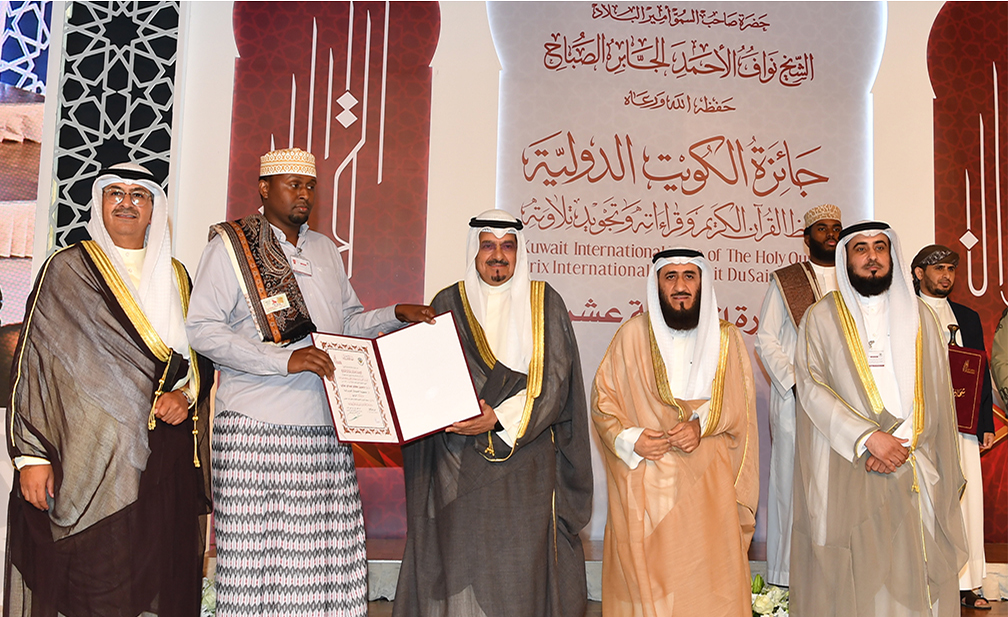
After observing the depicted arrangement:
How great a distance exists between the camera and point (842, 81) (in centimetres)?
530

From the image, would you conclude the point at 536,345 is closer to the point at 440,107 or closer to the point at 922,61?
the point at 440,107

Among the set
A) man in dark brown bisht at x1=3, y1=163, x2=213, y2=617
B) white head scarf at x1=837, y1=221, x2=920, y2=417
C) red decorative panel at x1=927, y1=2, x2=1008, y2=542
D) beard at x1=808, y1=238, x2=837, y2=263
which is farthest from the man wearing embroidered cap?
man in dark brown bisht at x1=3, y1=163, x2=213, y2=617

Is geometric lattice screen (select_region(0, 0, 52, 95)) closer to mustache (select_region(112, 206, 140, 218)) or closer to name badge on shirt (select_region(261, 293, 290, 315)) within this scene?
mustache (select_region(112, 206, 140, 218))

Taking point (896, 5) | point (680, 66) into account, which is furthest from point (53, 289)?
point (896, 5)

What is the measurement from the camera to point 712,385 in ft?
10.8

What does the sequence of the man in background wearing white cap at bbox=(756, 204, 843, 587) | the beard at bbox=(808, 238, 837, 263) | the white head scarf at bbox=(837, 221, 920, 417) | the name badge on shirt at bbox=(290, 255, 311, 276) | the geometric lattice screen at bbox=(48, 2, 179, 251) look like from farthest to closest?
the geometric lattice screen at bbox=(48, 2, 179, 251), the beard at bbox=(808, 238, 837, 263), the man in background wearing white cap at bbox=(756, 204, 843, 587), the white head scarf at bbox=(837, 221, 920, 417), the name badge on shirt at bbox=(290, 255, 311, 276)

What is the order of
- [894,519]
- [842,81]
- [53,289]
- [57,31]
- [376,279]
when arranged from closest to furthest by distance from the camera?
[53,289]
[894,519]
[57,31]
[376,279]
[842,81]

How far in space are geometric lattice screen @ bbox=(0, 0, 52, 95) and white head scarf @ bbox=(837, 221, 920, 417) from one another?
427 cm

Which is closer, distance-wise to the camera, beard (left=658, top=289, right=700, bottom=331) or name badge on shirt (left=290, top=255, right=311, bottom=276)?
name badge on shirt (left=290, top=255, right=311, bottom=276)

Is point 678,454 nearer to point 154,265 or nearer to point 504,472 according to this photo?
point 504,472

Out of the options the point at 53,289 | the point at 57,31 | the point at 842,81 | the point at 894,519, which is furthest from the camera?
the point at 842,81

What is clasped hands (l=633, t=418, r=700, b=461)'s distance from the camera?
314 cm

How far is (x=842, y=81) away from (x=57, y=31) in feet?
15.5

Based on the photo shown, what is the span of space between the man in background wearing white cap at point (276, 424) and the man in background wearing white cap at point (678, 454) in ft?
3.02
